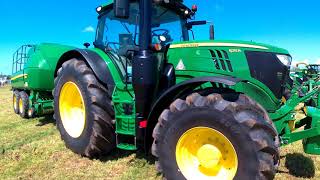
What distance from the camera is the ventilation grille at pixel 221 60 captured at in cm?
475

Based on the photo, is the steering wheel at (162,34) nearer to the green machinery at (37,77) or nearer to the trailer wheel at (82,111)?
the trailer wheel at (82,111)

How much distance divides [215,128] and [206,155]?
386 millimetres

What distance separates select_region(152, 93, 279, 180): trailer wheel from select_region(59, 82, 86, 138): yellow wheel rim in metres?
A: 2.22

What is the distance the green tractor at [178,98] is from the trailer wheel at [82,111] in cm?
2

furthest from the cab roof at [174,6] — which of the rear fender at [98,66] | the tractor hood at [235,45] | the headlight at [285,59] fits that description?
the headlight at [285,59]

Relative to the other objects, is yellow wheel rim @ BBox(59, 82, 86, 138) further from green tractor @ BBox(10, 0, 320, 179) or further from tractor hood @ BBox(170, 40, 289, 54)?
tractor hood @ BBox(170, 40, 289, 54)

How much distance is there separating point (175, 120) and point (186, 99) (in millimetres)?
273

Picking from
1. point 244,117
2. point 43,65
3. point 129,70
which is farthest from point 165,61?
point 43,65

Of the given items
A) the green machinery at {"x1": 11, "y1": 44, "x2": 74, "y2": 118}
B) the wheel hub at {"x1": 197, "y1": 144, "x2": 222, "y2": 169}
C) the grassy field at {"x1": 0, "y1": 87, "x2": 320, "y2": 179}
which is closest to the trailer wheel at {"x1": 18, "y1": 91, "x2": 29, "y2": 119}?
the green machinery at {"x1": 11, "y1": 44, "x2": 74, "y2": 118}

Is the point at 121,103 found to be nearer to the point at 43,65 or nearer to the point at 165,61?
the point at 165,61

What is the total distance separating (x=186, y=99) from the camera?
4418 millimetres

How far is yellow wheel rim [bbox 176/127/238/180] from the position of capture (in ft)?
13.8

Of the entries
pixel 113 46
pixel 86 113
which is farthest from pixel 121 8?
pixel 86 113

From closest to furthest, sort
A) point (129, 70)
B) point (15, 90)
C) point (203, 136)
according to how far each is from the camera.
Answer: point (203, 136), point (129, 70), point (15, 90)
